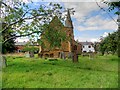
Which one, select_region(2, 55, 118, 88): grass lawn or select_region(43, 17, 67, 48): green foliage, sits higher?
select_region(43, 17, 67, 48): green foliage

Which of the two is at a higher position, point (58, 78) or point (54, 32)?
point (54, 32)

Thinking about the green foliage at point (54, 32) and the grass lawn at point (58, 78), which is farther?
the green foliage at point (54, 32)

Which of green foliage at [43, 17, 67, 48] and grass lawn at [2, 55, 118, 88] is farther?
green foliage at [43, 17, 67, 48]

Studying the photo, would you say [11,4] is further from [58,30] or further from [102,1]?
[102,1]

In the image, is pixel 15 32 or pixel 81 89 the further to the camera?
pixel 15 32

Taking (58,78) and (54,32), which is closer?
(58,78)

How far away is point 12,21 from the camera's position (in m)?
24.2

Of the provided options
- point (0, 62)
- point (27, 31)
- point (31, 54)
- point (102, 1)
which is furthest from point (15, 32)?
point (31, 54)

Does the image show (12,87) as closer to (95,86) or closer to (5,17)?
(95,86)

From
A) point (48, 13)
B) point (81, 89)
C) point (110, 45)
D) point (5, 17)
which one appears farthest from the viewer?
point (110, 45)

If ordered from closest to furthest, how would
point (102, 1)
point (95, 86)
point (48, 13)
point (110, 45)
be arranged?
point (95, 86) < point (102, 1) < point (48, 13) < point (110, 45)

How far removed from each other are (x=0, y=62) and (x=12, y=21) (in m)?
3.90

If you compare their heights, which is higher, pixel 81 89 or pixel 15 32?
pixel 15 32

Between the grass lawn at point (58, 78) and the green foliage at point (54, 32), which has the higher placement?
the green foliage at point (54, 32)
